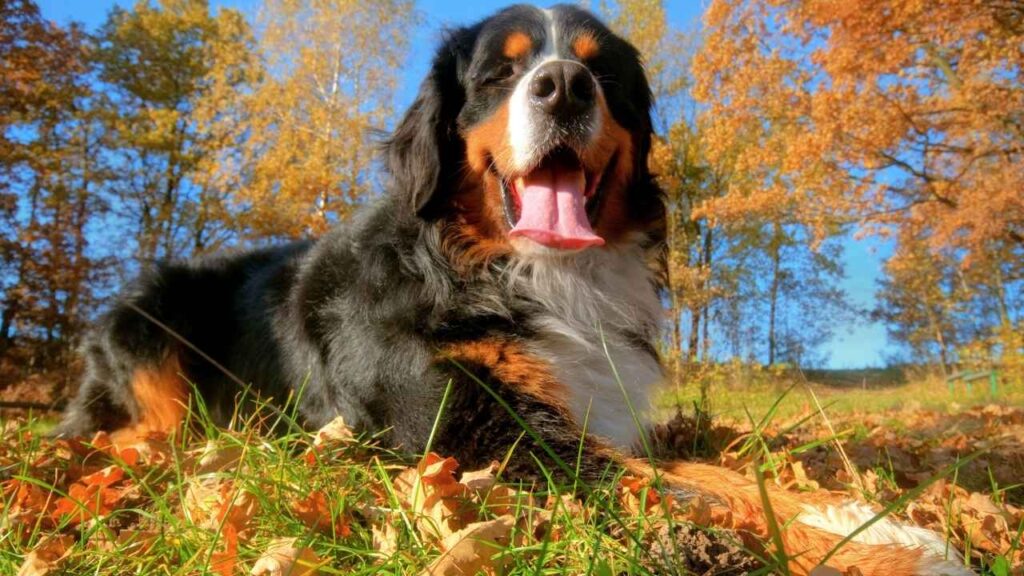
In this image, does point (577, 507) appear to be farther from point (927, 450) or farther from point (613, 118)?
point (927, 450)

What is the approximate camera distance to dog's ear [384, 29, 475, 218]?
3008 millimetres

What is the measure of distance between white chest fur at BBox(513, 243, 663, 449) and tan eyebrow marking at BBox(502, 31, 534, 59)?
40.7 inches

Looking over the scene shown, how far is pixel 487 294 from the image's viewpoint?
2.79 meters

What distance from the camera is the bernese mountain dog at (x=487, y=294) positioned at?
A: 2383mm

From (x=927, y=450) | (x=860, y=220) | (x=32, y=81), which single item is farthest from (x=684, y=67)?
(x=927, y=450)

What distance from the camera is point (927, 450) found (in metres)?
3.95

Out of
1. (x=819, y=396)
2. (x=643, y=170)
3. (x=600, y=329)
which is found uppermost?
(x=643, y=170)

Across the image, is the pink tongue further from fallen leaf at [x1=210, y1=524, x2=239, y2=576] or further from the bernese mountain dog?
fallen leaf at [x1=210, y1=524, x2=239, y2=576]

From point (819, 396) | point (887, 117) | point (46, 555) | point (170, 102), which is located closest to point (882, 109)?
point (887, 117)

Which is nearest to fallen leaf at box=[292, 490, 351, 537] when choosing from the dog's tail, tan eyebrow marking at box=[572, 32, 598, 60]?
the dog's tail

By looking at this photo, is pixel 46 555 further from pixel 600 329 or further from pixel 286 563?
pixel 600 329

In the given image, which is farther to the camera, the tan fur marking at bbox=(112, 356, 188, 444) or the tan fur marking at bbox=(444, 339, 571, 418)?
the tan fur marking at bbox=(112, 356, 188, 444)

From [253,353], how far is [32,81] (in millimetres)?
14828

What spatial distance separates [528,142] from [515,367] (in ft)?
3.43
